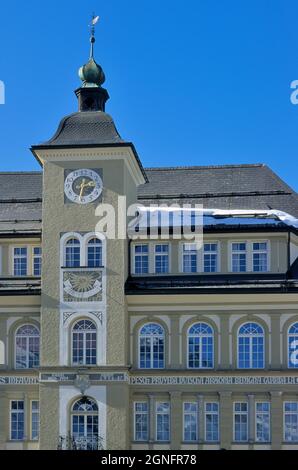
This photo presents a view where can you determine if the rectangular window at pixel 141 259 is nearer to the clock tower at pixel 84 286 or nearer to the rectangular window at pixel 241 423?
the clock tower at pixel 84 286

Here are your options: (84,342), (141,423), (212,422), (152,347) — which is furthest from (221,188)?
(141,423)

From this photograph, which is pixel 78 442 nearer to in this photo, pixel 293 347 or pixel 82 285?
pixel 82 285

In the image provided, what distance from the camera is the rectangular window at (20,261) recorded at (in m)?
71.6

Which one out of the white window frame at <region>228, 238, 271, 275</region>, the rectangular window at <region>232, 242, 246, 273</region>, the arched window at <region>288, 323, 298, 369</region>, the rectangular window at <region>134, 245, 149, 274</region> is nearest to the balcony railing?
the rectangular window at <region>134, 245, 149, 274</region>

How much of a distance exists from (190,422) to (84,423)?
14.7ft

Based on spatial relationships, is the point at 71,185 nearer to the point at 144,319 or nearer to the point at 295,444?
the point at 144,319

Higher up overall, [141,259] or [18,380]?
[141,259]

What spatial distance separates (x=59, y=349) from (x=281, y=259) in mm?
10246

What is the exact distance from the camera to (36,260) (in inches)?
2820

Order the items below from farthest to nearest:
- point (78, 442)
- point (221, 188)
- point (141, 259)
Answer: point (221, 188)
point (141, 259)
point (78, 442)

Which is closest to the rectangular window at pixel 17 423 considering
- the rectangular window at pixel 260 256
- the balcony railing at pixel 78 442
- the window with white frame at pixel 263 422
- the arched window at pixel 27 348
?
the arched window at pixel 27 348

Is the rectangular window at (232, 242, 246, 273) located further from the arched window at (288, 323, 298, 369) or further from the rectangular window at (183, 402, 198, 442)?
the rectangular window at (183, 402, 198, 442)

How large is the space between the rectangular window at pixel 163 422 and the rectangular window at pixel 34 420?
16.7ft

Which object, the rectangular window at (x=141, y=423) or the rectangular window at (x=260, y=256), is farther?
the rectangular window at (x=260, y=256)
